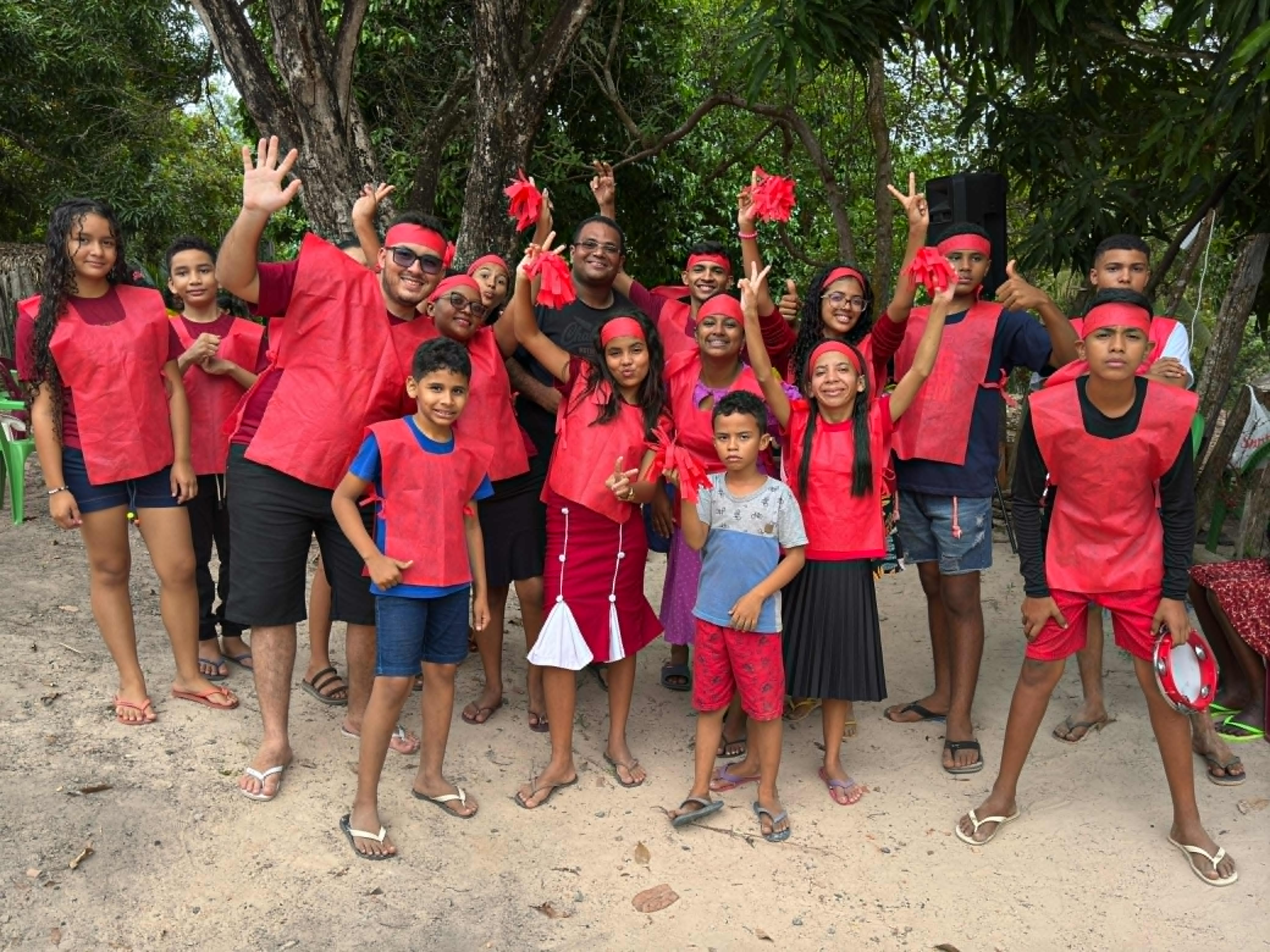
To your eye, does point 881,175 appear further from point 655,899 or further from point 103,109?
point 103,109

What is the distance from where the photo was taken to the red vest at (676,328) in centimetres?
431

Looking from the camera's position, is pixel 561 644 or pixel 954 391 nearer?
pixel 561 644

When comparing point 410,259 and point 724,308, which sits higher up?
point 410,259

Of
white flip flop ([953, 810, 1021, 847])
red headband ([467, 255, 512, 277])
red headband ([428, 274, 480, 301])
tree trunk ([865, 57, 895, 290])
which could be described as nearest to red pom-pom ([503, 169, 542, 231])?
red headband ([467, 255, 512, 277])

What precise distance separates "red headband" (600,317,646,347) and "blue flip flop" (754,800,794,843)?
1.73 meters

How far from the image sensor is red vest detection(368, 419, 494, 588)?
11.2ft

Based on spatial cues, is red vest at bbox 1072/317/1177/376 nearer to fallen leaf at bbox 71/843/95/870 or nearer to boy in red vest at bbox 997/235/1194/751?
boy in red vest at bbox 997/235/1194/751

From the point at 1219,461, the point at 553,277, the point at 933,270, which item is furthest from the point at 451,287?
the point at 1219,461

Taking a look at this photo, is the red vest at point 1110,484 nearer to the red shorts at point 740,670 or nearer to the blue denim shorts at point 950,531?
the blue denim shorts at point 950,531

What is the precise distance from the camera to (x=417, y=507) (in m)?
3.42

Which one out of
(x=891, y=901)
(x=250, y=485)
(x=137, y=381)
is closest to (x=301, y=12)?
(x=137, y=381)

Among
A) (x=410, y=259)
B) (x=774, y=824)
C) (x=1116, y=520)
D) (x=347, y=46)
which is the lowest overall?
(x=774, y=824)

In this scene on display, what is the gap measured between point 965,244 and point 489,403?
1.91 metres

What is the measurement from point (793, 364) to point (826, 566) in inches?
35.8
